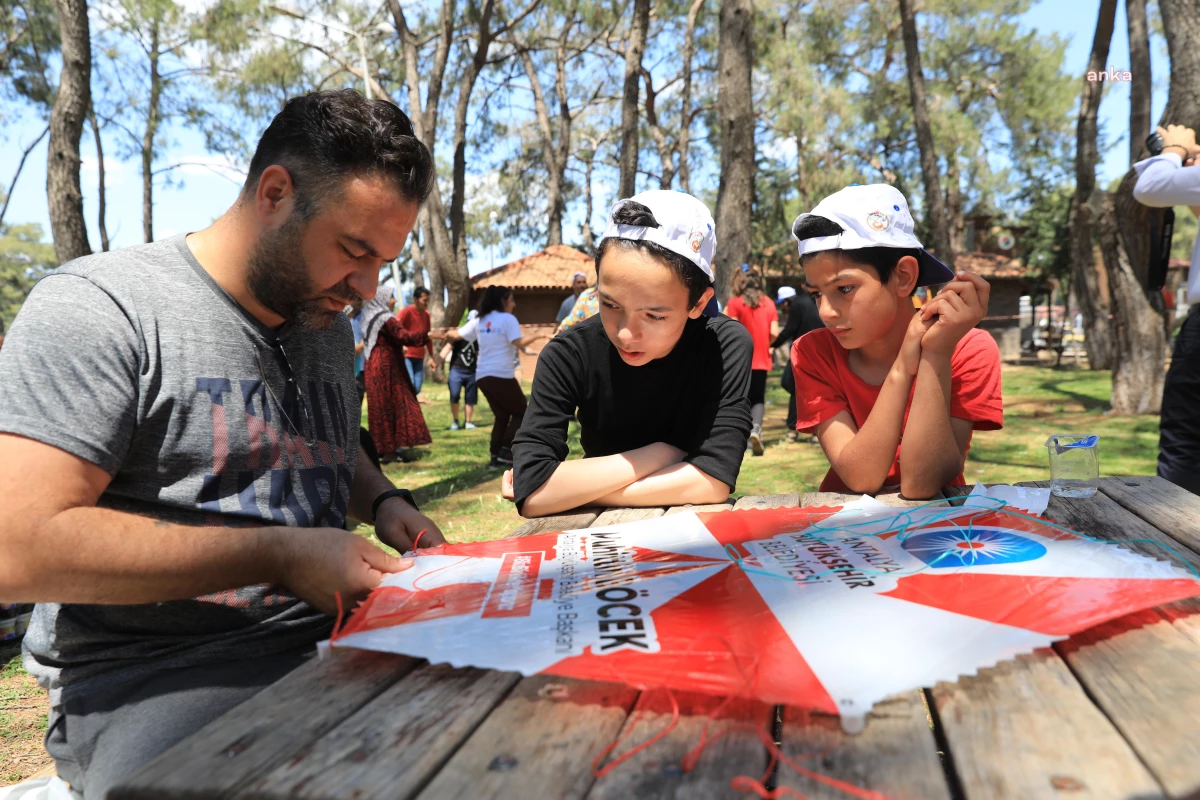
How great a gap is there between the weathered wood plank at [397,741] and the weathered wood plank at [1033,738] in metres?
0.50

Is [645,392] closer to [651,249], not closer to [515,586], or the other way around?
[651,249]

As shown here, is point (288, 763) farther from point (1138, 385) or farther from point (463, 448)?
point (1138, 385)

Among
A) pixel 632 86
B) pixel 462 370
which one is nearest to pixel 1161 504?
pixel 462 370

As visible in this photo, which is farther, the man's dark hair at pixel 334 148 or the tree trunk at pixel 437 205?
the tree trunk at pixel 437 205

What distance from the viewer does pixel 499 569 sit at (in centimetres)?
143

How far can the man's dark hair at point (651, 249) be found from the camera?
6.66 ft

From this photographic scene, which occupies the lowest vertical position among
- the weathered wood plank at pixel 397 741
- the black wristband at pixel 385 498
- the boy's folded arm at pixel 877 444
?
the weathered wood plank at pixel 397 741

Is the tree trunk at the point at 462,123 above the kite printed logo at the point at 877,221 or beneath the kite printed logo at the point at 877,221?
above

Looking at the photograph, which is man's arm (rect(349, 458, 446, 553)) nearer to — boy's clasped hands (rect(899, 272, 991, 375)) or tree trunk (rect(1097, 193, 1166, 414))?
boy's clasped hands (rect(899, 272, 991, 375))

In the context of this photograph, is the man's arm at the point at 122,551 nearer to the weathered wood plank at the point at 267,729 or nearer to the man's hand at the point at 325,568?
the man's hand at the point at 325,568

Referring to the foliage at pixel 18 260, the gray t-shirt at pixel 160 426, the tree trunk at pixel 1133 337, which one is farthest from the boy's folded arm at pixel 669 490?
the foliage at pixel 18 260

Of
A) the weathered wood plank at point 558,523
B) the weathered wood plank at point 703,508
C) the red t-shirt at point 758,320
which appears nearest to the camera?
the weathered wood plank at point 558,523

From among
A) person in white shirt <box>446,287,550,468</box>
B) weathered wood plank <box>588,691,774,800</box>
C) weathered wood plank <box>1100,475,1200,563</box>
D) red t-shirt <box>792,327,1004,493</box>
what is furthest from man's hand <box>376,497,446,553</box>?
person in white shirt <box>446,287,550,468</box>

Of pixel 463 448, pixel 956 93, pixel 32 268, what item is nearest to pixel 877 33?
pixel 956 93
